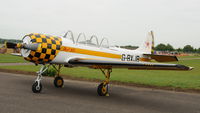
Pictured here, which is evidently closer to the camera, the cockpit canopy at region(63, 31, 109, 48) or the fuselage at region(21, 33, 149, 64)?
the fuselage at region(21, 33, 149, 64)

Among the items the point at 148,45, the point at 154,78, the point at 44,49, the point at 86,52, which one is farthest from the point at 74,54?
the point at 154,78

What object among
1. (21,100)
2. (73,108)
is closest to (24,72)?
(21,100)

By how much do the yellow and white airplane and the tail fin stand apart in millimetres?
2985

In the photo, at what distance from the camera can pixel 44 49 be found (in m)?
8.80

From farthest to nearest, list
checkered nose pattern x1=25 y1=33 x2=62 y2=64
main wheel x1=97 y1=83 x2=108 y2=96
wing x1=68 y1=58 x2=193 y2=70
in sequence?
main wheel x1=97 y1=83 x2=108 y2=96, checkered nose pattern x1=25 y1=33 x2=62 y2=64, wing x1=68 y1=58 x2=193 y2=70

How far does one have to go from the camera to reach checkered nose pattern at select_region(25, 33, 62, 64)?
8.72 meters

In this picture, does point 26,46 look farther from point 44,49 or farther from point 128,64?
point 128,64

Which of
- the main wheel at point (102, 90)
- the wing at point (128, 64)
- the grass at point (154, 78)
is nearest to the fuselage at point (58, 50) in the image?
the wing at point (128, 64)

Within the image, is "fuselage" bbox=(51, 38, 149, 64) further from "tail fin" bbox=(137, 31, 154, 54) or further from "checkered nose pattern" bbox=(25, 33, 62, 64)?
"tail fin" bbox=(137, 31, 154, 54)

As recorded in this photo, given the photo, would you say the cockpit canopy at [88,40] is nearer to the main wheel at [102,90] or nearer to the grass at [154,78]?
the main wheel at [102,90]

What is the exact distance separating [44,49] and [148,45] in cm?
810

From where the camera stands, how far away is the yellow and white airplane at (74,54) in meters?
8.56

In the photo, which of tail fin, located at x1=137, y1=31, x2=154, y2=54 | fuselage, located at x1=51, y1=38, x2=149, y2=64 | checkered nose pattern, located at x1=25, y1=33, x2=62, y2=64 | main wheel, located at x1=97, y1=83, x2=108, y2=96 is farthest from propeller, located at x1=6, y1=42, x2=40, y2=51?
tail fin, located at x1=137, y1=31, x2=154, y2=54

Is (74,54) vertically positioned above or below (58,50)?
below
